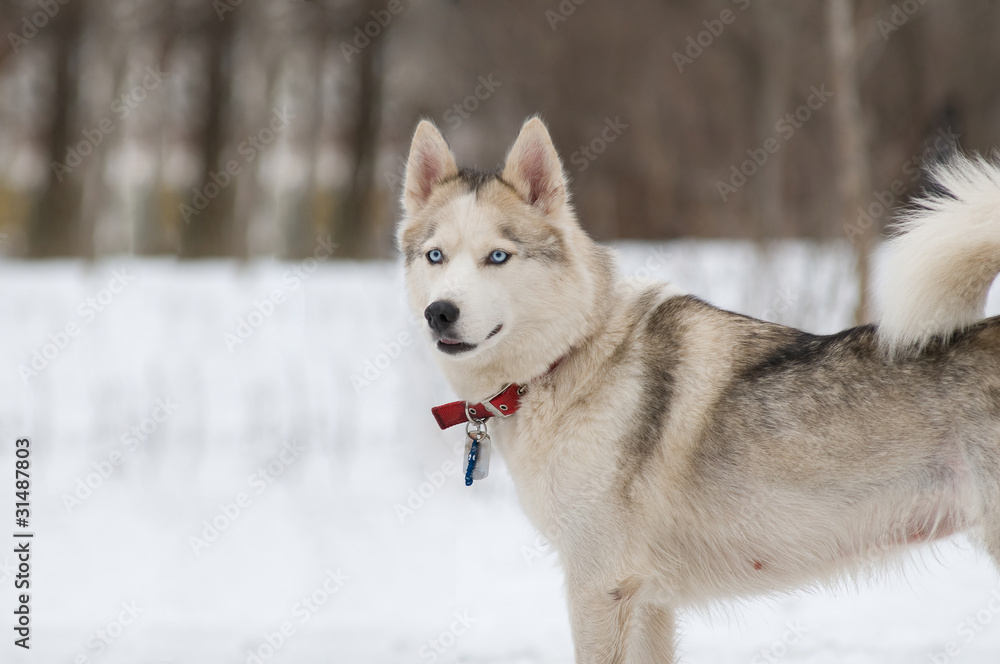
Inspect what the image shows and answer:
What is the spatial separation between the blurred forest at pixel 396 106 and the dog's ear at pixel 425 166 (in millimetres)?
8703

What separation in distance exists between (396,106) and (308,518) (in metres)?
11.2

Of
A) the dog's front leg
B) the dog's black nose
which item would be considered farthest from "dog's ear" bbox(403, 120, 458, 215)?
the dog's front leg

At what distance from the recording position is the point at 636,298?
282 centimetres

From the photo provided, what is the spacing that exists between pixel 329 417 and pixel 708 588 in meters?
4.49

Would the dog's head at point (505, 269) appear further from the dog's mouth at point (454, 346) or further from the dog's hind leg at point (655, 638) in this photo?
the dog's hind leg at point (655, 638)

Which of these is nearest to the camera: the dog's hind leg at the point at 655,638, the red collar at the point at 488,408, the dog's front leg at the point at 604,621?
the dog's front leg at the point at 604,621

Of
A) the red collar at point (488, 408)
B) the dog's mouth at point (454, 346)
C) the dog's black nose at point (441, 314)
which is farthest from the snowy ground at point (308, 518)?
the dog's black nose at point (441, 314)

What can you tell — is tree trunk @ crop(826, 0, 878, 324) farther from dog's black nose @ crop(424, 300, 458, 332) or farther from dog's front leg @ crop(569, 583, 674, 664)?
dog's black nose @ crop(424, 300, 458, 332)

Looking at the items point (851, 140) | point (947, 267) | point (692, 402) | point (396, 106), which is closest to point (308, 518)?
point (692, 402)

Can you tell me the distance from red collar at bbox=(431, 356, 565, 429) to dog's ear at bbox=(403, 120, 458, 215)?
2.43 feet

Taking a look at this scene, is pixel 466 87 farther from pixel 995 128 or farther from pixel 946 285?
pixel 946 285

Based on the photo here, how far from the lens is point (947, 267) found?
7.36 ft

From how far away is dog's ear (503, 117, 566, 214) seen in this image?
110 inches

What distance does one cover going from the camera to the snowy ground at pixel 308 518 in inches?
140
